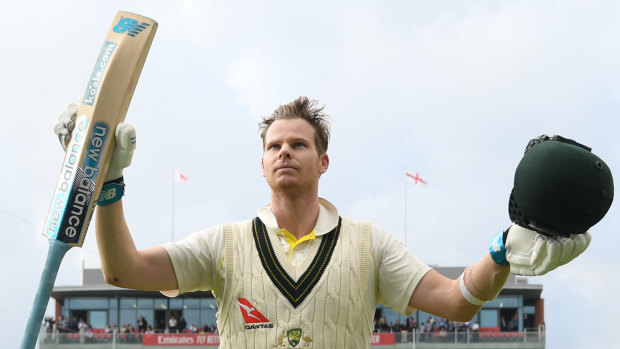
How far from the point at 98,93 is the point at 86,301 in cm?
5302

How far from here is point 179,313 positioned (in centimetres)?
5541

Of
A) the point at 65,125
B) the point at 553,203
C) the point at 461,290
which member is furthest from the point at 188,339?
the point at 553,203

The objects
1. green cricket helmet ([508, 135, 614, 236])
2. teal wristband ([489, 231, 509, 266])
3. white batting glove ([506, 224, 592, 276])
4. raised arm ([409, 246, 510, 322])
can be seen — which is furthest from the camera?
raised arm ([409, 246, 510, 322])

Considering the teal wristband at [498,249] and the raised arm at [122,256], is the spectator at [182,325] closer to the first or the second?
the raised arm at [122,256]

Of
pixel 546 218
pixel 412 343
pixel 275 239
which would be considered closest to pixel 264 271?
pixel 275 239

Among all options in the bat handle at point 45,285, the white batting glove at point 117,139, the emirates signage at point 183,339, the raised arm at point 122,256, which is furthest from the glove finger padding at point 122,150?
the emirates signage at point 183,339

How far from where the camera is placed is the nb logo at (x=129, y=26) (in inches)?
243

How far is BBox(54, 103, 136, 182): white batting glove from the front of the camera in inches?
224

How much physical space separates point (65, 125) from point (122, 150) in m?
0.44

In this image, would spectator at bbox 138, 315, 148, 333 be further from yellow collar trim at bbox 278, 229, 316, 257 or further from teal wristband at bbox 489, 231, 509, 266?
teal wristband at bbox 489, 231, 509, 266

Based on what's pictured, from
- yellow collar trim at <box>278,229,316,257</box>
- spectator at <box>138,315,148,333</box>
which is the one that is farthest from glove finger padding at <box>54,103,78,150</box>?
spectator at <box>138,315,148,333</box>

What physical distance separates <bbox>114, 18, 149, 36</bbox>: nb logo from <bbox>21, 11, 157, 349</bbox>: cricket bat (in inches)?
9.9

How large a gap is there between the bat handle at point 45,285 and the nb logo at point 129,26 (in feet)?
4.58

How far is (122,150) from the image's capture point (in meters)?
5.71
